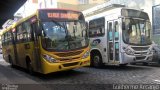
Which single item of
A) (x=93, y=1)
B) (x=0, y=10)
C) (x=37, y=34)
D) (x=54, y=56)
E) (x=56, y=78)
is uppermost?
(x=93, y=1)

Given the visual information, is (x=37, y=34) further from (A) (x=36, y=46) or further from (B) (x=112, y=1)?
(B) (x=112, y=1)

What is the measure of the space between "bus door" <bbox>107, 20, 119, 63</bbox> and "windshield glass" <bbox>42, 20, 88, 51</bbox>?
180 cm

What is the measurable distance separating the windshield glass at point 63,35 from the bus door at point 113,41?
1.80 m

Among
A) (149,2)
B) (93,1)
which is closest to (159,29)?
(149,2)

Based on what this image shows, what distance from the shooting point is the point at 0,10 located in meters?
16.8

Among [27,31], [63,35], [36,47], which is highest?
[27,31]

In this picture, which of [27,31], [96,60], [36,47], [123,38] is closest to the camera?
[36,47]

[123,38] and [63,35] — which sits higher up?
[63,35]

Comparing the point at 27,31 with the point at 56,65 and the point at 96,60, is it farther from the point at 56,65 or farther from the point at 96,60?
the point at 96,60

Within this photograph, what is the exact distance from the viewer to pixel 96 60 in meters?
14.6

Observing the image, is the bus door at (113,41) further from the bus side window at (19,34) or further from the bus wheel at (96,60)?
the bus side window at (19,34)

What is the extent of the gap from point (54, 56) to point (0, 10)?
24.7ft

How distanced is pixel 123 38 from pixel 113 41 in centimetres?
76

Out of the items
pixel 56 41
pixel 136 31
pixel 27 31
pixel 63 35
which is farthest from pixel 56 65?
pixel 136 31
